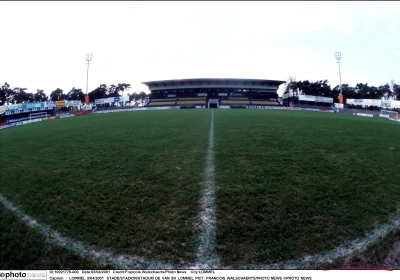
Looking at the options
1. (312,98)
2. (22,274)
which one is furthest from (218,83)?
(22,274)

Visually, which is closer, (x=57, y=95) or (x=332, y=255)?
(x=332, y=255)

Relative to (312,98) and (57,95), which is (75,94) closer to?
(57,95)

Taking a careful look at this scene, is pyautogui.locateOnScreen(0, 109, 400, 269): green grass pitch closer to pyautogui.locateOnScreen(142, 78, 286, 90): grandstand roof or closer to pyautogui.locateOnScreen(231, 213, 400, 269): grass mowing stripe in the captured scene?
pyautogui.locateOnScreen(231, 213, 400, 269): grass mowing stripe

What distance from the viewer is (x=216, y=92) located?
171 feet

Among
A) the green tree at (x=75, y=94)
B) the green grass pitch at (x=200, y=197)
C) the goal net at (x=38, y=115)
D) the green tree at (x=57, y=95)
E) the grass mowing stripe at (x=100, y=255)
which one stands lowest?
the grass mowing stripe at (x=100, y=255)

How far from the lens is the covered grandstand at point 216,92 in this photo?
49812mm

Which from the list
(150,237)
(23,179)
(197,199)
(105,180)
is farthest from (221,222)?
(23,179)

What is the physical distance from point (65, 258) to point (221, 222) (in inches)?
75.1

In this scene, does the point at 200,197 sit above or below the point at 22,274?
above

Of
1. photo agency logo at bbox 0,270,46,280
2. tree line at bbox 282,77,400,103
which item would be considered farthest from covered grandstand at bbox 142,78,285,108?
photo agency logo at bbox 0,270,46,280

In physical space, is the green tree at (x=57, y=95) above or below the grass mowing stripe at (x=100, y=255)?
above

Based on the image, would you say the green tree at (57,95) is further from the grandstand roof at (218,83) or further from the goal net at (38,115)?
the grandstand roof at (218,83)

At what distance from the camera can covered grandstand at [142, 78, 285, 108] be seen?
1961 inches

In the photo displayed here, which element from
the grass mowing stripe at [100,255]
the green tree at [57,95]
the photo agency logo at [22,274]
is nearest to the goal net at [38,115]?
the green tree at [57,95]
